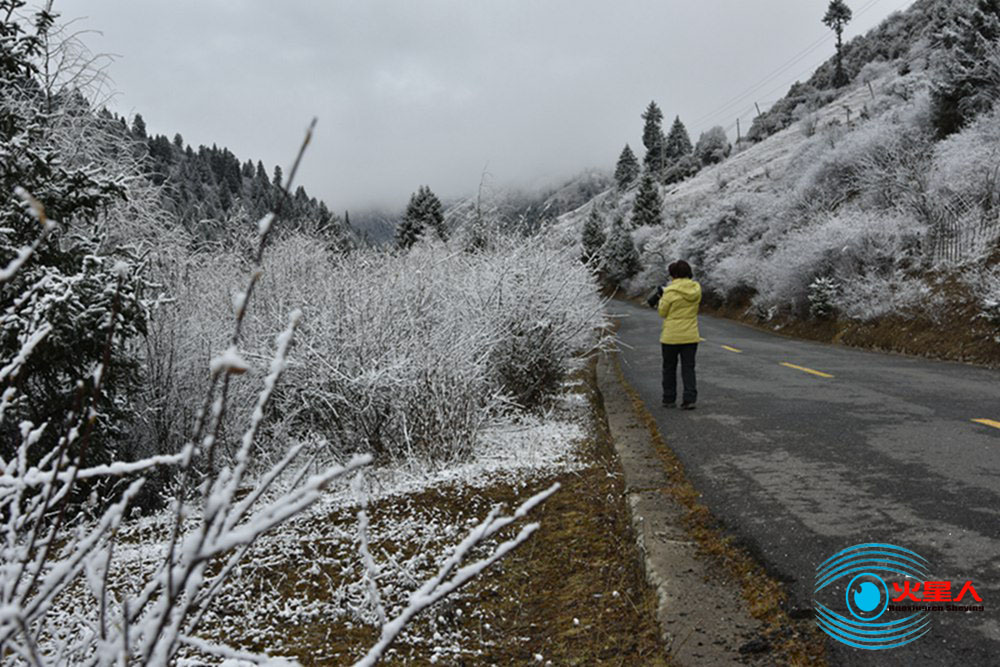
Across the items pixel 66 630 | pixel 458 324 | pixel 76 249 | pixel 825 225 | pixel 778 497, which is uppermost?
pixel 825 225

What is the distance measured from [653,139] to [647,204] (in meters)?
37.4

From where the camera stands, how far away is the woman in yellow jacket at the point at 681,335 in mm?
7406

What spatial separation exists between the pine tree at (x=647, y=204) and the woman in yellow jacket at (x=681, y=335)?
1752 inches

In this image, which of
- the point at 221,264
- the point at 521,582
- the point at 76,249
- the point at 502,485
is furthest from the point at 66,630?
the point at 221,264

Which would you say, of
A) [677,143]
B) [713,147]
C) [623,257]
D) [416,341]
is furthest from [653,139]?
[416,341]

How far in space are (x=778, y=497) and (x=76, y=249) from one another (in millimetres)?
6136

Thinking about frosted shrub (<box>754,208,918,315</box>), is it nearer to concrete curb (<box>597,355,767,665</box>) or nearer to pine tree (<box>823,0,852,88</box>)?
concrete curb (<box>597,355,767,665</box>)

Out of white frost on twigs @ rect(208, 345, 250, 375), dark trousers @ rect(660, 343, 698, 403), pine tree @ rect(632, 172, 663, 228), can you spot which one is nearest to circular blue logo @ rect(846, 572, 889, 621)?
white frost on twigs @ rect(208, 345, 250, 375)

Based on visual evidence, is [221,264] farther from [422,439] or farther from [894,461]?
[894,461]

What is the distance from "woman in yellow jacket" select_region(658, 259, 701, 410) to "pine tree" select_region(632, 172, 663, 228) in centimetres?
4450

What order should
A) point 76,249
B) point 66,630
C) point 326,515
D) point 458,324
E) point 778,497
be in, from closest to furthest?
1. point 66,630
2. point 778,497
3. point 326,515
4. point 76,249
5. point 458,324

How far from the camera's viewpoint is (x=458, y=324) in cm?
704

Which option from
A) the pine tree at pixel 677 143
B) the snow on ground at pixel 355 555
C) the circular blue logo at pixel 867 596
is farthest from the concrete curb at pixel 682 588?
the pine tree at pixel 677 143

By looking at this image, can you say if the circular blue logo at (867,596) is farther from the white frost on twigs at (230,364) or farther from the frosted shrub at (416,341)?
the frosted shrub at (416,341)
